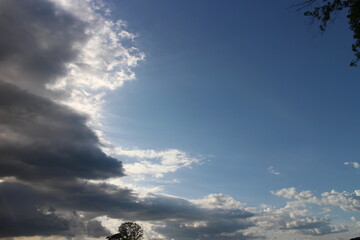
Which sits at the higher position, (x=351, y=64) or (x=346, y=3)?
(x=346, y=3)

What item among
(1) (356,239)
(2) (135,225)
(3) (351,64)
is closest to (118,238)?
(2) (135,225)

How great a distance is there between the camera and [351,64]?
59.1 feet

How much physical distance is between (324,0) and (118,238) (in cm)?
10449

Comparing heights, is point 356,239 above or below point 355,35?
below

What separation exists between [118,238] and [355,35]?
4073 inches

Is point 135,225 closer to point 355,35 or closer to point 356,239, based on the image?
point 356,239

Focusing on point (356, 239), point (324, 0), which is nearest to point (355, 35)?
point (324, 0)

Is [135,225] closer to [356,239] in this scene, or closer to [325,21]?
[356,239]

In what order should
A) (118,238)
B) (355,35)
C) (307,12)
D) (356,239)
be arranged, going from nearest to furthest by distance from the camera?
1. (307,12)
2. (355,35)
3. (356,239)
4. (118,238)

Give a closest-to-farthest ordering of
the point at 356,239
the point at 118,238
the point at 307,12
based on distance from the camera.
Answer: the point at 307,12, the point at 356,239, the point at 118,238

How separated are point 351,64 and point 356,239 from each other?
69.5 ft

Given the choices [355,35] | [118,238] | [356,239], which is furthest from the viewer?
[118,238]

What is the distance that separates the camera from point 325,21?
16609 millimetres

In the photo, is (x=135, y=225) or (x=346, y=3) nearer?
(x=346, y=3)
